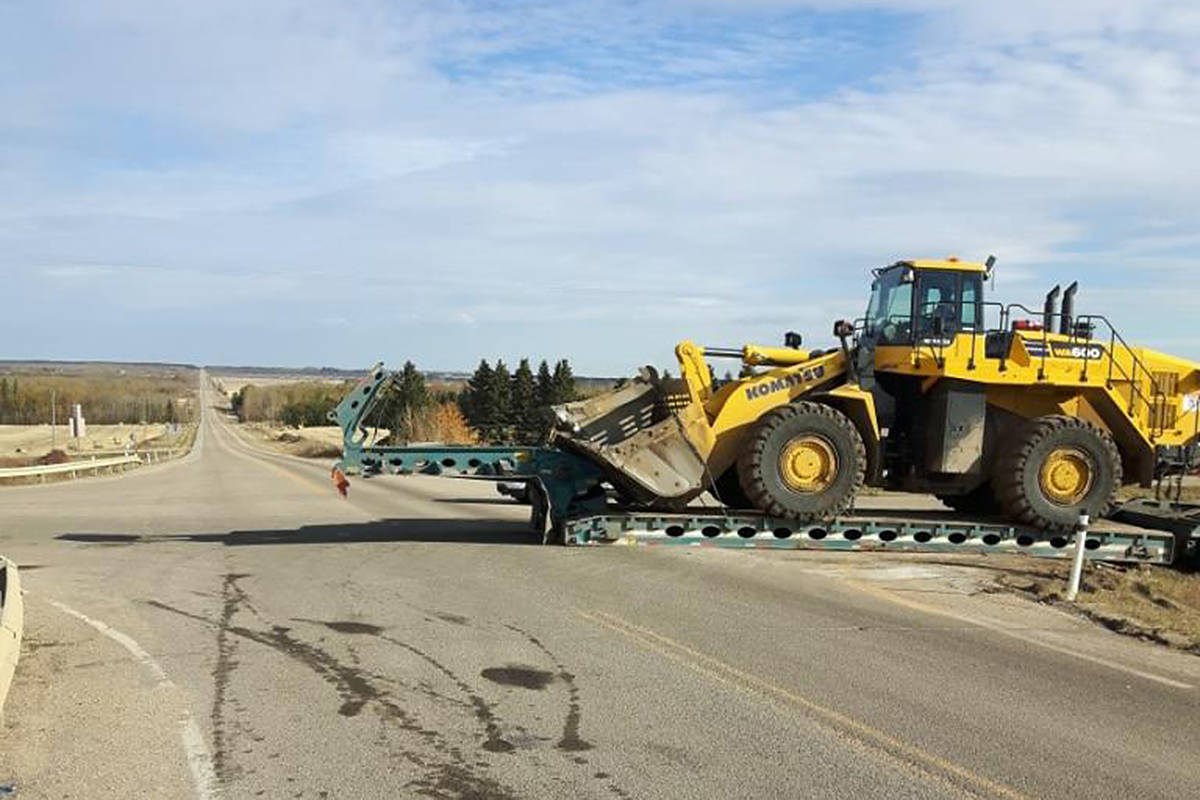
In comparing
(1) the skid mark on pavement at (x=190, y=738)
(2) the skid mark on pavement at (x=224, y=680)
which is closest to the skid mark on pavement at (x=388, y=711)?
(2) the skid mark on pavement at (x=224, y=680)

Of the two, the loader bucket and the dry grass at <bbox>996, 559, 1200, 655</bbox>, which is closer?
the dry grass at <bbox>996, 559, 1200, 655</bbox>

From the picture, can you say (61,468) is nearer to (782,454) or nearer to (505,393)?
(782,454)

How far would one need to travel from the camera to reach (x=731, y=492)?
14008 mm

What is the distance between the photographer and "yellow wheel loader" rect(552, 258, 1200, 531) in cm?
1287

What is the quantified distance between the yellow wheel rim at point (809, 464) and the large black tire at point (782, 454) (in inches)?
0.7

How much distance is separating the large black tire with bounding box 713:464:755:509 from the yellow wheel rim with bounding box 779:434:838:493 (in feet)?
3.49

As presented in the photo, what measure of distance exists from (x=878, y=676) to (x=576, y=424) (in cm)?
623

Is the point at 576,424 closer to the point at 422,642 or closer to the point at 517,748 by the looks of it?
the point at 422,642

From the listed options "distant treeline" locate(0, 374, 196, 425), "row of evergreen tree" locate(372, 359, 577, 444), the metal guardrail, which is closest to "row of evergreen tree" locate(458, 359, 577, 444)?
"row of evergreen tree" locate(372, 359, 577, 444)

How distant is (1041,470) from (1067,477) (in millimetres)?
397

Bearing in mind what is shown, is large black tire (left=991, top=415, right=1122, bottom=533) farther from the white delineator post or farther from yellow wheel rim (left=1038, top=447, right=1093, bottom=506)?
the white delineator post

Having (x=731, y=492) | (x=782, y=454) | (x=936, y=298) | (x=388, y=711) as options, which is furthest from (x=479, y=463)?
(x=388, y=711)

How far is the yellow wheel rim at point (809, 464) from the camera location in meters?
12.8

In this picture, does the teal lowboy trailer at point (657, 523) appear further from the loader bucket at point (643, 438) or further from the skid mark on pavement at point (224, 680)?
the skid mark on pavement at point (224, 680)
